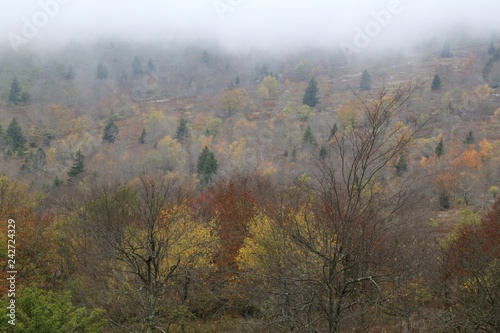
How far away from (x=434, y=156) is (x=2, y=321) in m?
67.8

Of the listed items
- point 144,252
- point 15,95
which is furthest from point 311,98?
point 144,252

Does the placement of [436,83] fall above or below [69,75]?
below

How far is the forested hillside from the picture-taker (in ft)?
17.9

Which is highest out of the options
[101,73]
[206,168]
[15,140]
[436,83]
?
[101,73]

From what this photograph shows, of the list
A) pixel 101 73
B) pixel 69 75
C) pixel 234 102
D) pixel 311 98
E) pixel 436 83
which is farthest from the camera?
pixel 101 73

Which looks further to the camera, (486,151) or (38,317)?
(486,151)

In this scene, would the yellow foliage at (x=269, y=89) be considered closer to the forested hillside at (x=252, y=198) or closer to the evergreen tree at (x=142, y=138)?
the forested hillside at (x=252, y=198)

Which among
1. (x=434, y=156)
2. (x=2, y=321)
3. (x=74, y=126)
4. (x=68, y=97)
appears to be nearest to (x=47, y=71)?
(x=68, y=97)

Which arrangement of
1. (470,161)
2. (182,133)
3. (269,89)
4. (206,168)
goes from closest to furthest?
(470,161), (206,168), (182,133), (269,89)

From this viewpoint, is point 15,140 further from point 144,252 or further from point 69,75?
point 69,75

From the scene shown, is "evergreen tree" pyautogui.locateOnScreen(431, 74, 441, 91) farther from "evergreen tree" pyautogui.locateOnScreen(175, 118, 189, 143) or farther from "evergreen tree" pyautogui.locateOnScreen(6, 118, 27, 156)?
"evergreen tree" pyautogui.locateOnScreen(6, 118, 27, 156)

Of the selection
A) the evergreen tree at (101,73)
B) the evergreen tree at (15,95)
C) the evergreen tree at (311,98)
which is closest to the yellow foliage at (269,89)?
the evergreen tree at (311,98)

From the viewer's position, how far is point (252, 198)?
27219 millimetres

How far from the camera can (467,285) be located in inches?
470
